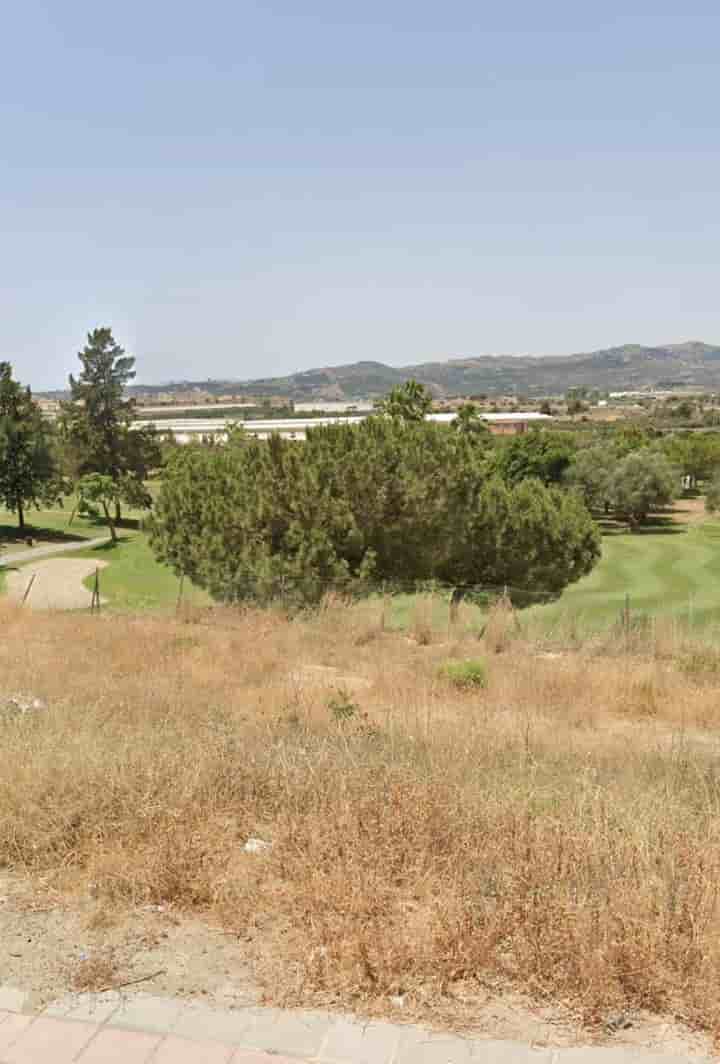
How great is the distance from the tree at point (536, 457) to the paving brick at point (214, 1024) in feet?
193

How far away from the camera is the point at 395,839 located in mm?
3730

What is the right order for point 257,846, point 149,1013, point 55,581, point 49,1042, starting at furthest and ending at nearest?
1. point 55,581
2. point 257,846
3. point 149,1013
4. point 49,1042

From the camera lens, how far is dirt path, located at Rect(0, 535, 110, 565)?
38125 millimetres

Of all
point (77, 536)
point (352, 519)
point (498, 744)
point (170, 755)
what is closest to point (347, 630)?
point (352, 519)

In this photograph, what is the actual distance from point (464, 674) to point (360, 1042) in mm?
6137

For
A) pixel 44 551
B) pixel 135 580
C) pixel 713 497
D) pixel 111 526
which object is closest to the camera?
pixel 135 580

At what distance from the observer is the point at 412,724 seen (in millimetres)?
5684

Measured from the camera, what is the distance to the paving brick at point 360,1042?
2.60 m

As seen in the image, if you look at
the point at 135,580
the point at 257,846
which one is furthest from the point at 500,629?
the point at 135,580

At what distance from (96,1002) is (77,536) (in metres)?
47.4

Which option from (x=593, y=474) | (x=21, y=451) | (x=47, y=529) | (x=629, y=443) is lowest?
(x=47, y=529)

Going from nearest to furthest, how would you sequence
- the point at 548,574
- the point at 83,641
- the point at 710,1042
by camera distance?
1. the point at 710,1042
2. the point at 83,641
3. the point at 548,574

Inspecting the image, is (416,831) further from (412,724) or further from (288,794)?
(412,724)

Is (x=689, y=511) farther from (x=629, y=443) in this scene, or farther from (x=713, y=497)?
(x=629, y=443)
